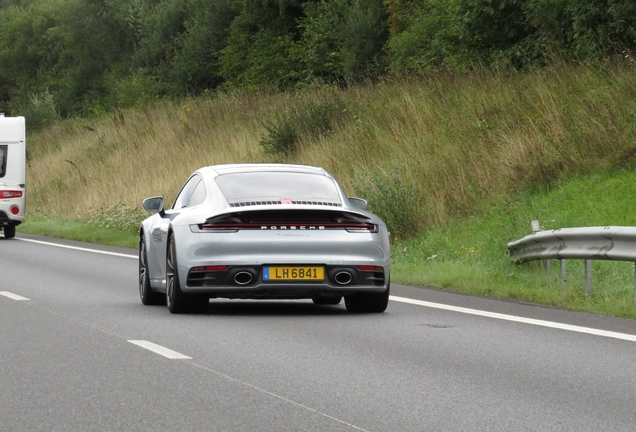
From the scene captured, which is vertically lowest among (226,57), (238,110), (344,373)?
(344,373)

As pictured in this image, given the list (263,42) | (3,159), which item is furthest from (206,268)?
(263,42)

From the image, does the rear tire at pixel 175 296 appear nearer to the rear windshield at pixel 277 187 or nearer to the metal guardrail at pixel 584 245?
the rear windshield at pixel 277 187

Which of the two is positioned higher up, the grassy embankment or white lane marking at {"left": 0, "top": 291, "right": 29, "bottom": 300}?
the grassy embankment

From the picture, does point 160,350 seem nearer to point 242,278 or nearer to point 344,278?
point 242,278

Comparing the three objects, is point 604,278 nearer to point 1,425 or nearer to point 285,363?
point 285,363

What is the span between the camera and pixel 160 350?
1035cm

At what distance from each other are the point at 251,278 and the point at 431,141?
47.5ft

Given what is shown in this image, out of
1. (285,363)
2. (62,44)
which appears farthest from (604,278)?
(62,44)

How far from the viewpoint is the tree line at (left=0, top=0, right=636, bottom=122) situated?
29219mm

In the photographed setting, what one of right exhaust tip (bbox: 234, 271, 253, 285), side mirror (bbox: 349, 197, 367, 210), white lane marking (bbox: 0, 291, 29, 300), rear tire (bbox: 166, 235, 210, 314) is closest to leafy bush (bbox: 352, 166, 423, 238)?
white lane marking (bbox: 0, 291, 29, 300)

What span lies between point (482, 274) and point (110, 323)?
5.59m

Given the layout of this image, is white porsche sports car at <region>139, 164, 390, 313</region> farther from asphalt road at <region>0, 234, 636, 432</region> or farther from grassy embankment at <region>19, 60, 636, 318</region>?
grassy embankment at <region>19, 60, 636, 318</region>

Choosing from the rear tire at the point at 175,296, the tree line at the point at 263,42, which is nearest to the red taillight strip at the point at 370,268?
the rear tire at the point at 175,296

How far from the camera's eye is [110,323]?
12.4 metres
